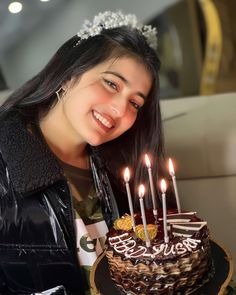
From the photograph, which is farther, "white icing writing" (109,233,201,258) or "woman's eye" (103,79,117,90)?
"woman's eye" (103,79,117,90)

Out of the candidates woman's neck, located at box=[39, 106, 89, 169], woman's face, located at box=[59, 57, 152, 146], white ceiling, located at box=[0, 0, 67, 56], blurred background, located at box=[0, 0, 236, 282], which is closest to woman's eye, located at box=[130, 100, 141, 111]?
woman's face, located at box=[59, 57, 152, 146]

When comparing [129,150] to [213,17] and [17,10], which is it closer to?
[17,10]

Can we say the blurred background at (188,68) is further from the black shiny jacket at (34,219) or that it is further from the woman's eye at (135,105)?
the black shiny jacket at (34,219)

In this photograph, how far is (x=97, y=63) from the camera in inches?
44.2

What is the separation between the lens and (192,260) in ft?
2.80

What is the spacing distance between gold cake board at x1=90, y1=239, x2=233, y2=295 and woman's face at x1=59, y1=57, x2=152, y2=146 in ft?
0.94

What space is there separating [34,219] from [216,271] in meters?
0.40

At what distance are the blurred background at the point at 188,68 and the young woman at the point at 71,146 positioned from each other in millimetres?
202

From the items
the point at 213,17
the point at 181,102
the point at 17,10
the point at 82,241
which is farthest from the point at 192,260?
the point at 213,17

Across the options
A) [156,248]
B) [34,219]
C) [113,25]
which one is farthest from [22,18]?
[156,248]

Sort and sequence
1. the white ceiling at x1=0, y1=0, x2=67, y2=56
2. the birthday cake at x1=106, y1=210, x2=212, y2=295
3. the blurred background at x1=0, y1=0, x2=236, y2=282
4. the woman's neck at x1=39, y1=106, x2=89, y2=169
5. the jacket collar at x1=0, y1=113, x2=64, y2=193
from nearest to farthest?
the birthday cake at x1=106, y1=210, x2=212, y2=295
the jacket collar at x1=0, y1=113, x2=64, y2=193
the woman's neck at x1=39, y1=106, x2=89, y2=169
the blurred background at x1=0, y1=0, x2=236, y2=282
the white ceiling at x1=0, y1=0, x2=67, y2=56

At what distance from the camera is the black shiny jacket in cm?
105

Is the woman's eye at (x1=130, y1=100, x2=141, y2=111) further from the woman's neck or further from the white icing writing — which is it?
the white icing writing

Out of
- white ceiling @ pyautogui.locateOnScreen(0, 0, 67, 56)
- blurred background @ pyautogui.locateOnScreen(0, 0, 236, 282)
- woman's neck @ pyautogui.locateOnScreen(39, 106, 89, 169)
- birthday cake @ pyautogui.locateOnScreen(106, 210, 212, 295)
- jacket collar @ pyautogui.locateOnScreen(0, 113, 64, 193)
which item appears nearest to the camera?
birthday cake @ pyautogui.locateOnScreen(106, 210, 212, 295)
